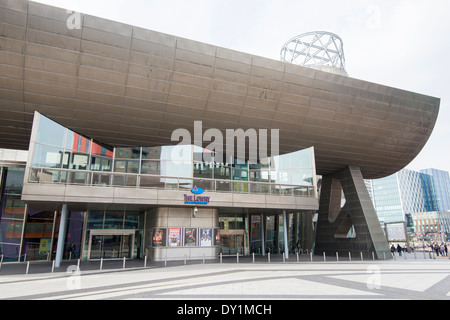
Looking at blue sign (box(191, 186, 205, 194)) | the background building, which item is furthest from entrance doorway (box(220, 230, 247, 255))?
the background building

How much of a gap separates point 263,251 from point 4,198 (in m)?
24.4

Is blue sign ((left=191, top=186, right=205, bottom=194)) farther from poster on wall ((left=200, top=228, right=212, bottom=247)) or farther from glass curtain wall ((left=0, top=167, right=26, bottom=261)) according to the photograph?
glass curtain wall ((left=0, top=167, right=26, bottom=261))

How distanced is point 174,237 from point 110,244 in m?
7.54

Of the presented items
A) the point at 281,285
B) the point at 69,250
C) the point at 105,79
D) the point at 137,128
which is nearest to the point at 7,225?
the point at 69,250

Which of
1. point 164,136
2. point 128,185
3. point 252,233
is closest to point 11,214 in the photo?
point 128,185

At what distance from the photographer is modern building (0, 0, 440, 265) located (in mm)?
18703

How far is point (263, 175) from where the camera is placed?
1101 inches

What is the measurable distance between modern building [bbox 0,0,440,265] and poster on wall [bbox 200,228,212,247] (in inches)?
4.3

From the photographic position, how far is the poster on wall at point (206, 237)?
23.4 metres

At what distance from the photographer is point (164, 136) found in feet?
81.8

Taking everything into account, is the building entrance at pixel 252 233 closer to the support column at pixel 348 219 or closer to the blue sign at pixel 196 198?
the support column at pixel 348 219

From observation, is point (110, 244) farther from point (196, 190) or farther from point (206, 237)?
point (196, 190)
